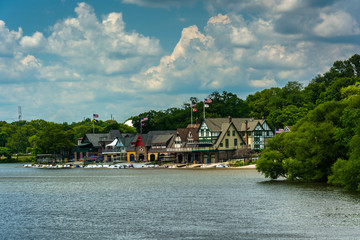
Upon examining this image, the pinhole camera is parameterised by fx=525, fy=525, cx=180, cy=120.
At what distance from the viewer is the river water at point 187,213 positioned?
131 feet

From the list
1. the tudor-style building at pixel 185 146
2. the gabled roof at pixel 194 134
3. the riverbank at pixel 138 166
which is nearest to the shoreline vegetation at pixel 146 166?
the riverbank at pixel 138 166

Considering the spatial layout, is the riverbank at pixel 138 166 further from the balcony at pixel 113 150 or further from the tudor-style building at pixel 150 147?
the balcony at pixel 113 150

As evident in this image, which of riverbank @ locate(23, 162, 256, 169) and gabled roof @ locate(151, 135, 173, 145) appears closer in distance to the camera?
riverbank @ locate(23, 162, 256, 169)

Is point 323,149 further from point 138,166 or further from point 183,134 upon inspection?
point 138,166

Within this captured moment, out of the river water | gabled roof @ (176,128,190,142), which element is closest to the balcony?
gabled roof @ (176,128,190,142)

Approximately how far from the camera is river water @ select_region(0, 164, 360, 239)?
3991 cm

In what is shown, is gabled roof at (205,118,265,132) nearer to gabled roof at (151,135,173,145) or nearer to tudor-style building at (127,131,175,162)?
tudor-style building at (127,131,175,162)

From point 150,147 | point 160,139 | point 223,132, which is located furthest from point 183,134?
point 150,147

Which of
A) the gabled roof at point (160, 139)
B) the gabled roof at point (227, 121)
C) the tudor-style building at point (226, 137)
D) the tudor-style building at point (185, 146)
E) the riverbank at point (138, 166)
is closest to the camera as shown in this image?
the riverbank at point (138, 166)

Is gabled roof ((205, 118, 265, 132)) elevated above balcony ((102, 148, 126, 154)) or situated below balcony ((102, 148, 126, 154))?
above

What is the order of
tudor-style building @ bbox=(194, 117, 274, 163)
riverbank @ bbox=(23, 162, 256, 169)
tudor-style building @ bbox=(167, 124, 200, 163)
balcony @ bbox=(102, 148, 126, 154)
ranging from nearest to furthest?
riverbank @ bbox=(23, 162, 256, 169) < tudor-style building @ bbox=(194, 117, 274, 163) < tudor-style building @ bbox=(167, 124, 200, 163) < balcony @ bbox=(102, 148, 126, 154)

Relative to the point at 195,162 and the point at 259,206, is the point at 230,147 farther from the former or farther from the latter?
the point at 259,206

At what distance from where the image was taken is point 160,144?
506ft

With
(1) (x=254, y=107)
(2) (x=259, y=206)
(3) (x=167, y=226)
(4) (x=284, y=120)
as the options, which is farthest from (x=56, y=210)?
(1) (x=254, y=107)
